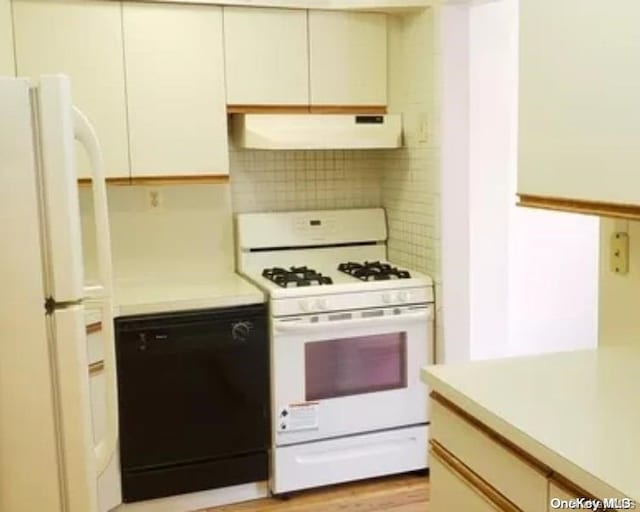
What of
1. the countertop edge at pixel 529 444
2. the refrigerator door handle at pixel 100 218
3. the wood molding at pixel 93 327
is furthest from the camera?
the wood molding at pixel 93 327

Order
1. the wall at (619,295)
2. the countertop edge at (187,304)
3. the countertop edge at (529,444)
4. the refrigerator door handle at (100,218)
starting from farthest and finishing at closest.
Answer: the countertop edge at (187,304) < the wall at (619,295) < the refrigerator door handle at (100,218) < the countertop edge at (529,444)

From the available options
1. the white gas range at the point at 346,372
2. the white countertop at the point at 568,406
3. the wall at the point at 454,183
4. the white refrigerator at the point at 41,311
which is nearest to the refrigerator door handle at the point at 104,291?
the white refrigerator at the point at 41,311

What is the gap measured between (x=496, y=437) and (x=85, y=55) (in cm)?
217

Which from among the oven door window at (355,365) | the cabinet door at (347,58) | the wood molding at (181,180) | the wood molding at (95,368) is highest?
the cabinet door at (347,58)

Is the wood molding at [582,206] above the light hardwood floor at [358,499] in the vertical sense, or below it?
above

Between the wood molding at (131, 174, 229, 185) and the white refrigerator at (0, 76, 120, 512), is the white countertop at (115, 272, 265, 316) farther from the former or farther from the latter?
the white refrigerator at (0, 76, 120, 512)

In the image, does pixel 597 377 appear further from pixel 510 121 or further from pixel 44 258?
pixel 510 121

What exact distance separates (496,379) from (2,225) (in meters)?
1.14

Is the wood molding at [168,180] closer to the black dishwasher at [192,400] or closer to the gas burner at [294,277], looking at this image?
the gas burner at [294,277]

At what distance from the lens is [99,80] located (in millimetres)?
2916

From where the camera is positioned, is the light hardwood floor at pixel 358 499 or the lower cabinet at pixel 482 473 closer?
the lower cabinet at pixel 482 473

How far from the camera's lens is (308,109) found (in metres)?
3.23

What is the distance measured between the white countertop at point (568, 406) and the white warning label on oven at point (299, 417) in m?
1.21

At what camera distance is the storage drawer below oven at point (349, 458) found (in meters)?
3.05
